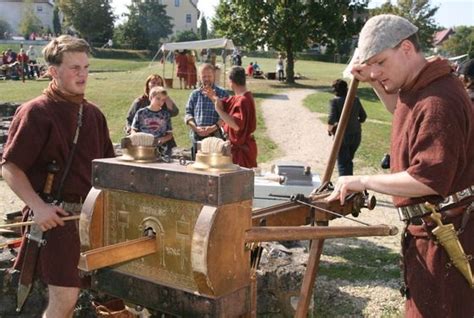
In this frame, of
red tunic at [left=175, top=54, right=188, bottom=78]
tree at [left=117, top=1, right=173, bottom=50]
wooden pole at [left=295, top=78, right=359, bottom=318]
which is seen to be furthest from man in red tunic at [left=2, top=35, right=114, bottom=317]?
tree at [left=117, top=1, right=173, bottom=50]

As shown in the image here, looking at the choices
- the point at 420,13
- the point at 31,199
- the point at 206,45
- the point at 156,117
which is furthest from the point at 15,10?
the point at 31,199

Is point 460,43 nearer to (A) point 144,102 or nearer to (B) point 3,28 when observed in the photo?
(B) point 3,28

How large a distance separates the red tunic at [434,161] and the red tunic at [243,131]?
3577 millimetres

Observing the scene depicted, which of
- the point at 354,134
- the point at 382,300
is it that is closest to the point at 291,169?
the point at 382,300

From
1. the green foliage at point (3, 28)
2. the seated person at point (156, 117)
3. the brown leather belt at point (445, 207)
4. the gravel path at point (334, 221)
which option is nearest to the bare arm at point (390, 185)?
the brown leather belt at point (445, 207)

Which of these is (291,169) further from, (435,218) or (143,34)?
(143,34)

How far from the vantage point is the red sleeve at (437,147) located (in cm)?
218

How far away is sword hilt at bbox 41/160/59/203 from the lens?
3025mm

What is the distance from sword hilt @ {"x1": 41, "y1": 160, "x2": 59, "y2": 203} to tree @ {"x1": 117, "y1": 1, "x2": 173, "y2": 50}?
200ft

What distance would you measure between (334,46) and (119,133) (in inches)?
740

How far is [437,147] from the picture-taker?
2.18m

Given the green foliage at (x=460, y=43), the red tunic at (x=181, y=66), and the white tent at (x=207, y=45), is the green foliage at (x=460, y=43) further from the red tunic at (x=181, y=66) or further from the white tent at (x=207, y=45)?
the white tent at (x=207, y=45)

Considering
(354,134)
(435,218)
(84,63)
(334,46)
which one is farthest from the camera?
(334,46)

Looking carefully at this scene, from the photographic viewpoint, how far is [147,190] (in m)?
1.81
